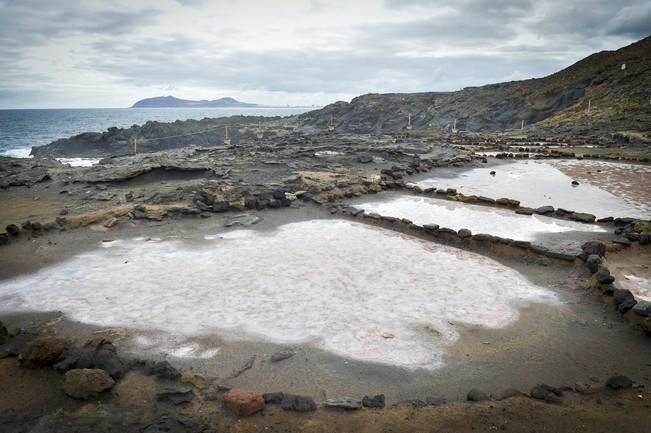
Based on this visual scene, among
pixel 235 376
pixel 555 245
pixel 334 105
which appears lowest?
pixel 235 376

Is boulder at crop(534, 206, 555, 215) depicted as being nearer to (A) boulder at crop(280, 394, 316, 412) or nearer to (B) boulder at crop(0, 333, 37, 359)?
(A) boulder at crop(280, 394, 316, 412)

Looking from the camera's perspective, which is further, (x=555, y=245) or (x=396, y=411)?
(x=555, y=245)

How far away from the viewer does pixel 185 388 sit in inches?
266

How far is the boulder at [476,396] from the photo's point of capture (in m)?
6.61

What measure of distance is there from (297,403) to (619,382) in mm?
4854

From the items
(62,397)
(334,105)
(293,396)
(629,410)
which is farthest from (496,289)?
(334,105)

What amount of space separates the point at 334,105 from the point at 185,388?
99.5m

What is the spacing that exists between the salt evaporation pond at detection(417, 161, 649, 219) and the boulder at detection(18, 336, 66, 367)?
18.2 meters

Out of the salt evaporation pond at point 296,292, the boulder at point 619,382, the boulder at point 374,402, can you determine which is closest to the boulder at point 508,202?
the salt evaporation pond at point 296,292

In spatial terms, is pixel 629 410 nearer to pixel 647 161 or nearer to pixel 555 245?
pixel 555 245

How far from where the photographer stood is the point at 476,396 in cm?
663

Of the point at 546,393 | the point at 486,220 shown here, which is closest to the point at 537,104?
the point at 486,220

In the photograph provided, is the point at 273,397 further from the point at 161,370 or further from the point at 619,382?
the point at 619,382

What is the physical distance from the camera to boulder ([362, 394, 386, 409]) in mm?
6465
